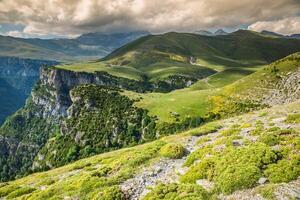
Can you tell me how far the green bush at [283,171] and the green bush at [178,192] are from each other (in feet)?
18.2

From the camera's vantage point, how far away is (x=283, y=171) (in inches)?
1020

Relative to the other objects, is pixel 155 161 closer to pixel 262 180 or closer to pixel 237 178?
pixel 237 178

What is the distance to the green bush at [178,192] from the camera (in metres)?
24.3

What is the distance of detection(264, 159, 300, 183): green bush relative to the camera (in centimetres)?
2497

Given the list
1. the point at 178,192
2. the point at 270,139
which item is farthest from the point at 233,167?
the point at 270,139

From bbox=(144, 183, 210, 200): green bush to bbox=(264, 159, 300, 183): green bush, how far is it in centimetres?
555

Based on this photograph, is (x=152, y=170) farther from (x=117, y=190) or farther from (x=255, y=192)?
(x=255, y=192)

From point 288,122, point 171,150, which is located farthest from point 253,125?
point 171,150

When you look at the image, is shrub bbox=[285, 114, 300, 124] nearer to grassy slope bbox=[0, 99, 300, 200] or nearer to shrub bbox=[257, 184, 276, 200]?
grassy slope bbox=[0, 99, 300, 200]

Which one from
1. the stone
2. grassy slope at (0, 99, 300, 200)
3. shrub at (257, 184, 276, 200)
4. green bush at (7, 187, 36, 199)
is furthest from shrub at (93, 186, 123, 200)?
green bush at (7, 187, 36, 199)

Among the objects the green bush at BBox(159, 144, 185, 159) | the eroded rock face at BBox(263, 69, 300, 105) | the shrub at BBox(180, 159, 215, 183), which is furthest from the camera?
the eroded rock face at BBox(263, 69, 300, 105)

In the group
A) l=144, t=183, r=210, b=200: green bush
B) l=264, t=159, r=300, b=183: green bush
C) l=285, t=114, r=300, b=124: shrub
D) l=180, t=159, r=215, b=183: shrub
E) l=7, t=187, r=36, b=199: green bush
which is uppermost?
l=285, t=114, r=300, b=124: shrub

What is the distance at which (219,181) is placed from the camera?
26156 millimetres

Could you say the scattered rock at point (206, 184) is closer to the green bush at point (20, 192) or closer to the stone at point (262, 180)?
the stone at point (262, 180)
